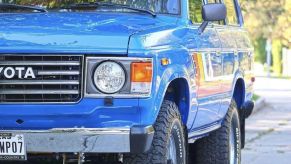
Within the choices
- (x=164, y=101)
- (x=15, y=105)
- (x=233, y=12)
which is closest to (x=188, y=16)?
(x=164, y=101)

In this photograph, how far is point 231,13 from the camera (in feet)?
28.3

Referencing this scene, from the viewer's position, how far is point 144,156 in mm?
5188

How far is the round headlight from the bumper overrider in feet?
0.86

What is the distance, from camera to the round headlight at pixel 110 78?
4977 mm

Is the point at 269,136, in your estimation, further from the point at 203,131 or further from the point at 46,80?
the point at 46,80

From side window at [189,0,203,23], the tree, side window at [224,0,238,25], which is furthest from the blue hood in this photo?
the tree

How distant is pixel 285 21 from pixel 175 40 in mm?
35432

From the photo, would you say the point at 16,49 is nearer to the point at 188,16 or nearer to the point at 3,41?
the point at 3,41

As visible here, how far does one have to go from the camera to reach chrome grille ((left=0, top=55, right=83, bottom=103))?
16.4ft

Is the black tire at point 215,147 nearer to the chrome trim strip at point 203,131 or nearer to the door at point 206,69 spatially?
the chrome trim strip at point 203,131

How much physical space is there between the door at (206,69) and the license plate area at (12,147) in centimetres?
174

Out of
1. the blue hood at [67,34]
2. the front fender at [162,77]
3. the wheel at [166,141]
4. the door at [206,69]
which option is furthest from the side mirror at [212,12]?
the wheel at [166,141]

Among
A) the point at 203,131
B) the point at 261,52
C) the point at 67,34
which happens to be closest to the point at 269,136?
the point at 203,131

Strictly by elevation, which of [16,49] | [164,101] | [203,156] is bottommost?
[203,156]
